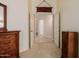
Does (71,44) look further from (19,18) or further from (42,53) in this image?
(19,18)

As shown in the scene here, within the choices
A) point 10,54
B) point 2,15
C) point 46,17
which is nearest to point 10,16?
point 2,15

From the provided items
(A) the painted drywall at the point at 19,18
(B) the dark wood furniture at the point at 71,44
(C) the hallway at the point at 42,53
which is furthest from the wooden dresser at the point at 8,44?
(B) the dark wood furniture at the point at 71,44

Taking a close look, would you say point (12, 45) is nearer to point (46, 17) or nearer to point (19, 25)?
point (19, 25)

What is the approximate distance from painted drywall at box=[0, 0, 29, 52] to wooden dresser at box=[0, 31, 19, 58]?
850mm

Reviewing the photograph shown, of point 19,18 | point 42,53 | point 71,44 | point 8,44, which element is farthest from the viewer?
point 19,18

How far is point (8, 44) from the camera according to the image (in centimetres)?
497

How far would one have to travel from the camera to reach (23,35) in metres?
6.65

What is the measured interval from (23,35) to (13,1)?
1530mm

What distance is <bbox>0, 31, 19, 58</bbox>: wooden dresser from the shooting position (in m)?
4.82

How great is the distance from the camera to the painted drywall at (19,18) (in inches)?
229

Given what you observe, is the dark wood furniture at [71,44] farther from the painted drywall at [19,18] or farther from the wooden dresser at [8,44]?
the painted drywall at [19,18]

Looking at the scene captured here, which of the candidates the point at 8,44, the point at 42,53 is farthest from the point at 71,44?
the point at 8,44

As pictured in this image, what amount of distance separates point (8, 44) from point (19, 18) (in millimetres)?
1655

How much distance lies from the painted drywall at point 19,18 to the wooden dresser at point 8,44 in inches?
33.4
